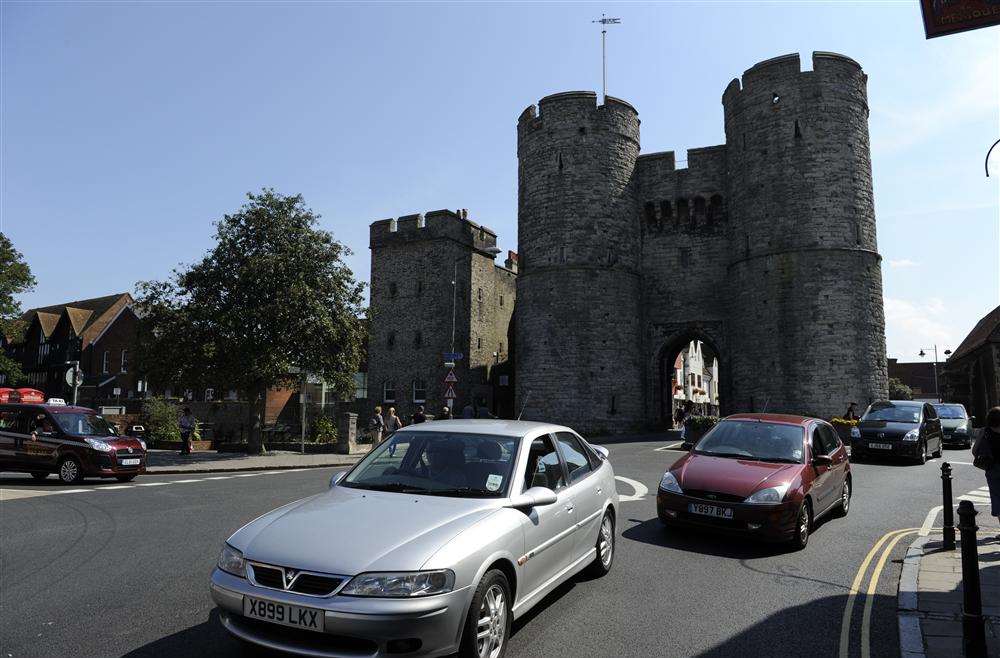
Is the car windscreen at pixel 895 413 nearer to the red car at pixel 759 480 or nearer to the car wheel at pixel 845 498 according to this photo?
the car wheel at pixel 845 498

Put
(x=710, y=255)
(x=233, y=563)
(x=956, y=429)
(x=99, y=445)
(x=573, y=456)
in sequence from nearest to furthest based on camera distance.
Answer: (x=233, y=563), (x=573, y=456), (x=99, y=445), (x=956, y=429), (x=710, y=255)

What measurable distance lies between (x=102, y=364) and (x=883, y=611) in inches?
2183

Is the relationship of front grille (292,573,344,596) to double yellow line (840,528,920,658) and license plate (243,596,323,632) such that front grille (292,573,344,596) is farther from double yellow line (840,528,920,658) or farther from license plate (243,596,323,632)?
double yellow line (840,528,920,658)

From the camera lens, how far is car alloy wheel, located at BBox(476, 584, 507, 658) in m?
3.78

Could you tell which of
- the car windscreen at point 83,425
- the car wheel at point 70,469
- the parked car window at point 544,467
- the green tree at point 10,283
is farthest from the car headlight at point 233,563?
the green tree at point 10,283

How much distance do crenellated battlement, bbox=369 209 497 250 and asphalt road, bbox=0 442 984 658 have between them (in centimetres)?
2886

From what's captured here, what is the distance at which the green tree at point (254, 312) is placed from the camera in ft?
66.8

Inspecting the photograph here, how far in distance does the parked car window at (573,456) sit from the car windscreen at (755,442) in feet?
9.85

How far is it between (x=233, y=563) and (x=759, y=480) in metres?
5.67

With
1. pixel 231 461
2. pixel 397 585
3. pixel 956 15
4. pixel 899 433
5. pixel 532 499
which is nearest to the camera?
pixel 397 585

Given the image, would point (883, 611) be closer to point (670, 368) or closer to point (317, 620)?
point (317, 620)

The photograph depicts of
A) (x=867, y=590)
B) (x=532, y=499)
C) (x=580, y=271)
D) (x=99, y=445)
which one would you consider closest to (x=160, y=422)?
(x=99, y=445)

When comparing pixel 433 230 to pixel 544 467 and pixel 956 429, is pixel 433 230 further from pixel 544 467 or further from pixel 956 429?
pixel 544 467

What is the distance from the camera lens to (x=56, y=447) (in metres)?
13.8
